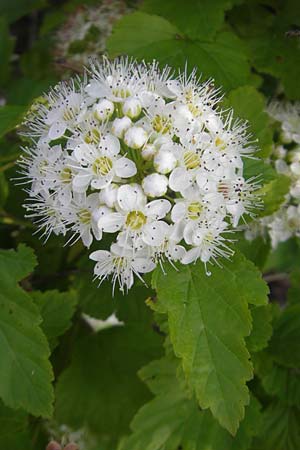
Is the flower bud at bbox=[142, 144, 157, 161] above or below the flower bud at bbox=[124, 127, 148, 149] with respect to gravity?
below

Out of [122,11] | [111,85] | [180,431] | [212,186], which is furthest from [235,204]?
[122,11]

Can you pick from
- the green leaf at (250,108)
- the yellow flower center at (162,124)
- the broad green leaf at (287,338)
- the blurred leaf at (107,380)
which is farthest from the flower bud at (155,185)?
the blurred leaf at (107,380)

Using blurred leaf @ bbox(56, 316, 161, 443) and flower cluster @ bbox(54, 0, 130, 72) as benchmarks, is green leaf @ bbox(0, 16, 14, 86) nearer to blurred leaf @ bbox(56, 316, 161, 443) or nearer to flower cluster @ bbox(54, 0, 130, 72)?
flower cluster @ bbox(54, 0, 130, 72)

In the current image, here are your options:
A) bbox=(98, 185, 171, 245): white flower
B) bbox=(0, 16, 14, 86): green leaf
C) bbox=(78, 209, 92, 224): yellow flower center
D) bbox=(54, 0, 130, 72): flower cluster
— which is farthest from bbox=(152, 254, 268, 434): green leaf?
bbox=(0, 16, 14, 86): green leaf

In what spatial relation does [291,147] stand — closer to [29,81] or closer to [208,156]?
[208,156]

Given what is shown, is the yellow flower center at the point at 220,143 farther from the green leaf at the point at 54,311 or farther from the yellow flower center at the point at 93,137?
the green leaf at the point at 54,311
